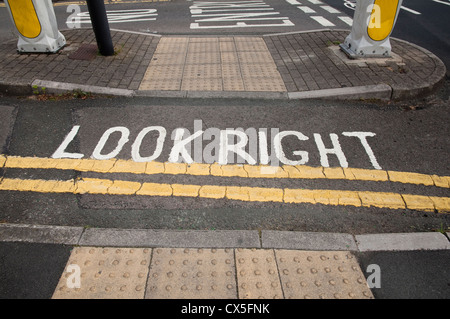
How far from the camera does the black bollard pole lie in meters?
5.66

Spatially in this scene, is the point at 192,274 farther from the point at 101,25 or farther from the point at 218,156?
the point at 101,25

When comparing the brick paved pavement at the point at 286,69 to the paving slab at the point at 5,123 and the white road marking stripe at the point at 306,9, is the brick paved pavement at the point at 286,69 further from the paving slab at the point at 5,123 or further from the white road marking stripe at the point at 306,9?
the white road marking stripe at the point at 306,9

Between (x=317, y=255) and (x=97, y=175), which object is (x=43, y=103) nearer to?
(x=97, y=175)

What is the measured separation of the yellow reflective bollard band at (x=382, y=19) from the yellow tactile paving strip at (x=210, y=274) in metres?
4.75

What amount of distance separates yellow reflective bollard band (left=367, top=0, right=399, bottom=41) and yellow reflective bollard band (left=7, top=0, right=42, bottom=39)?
628cm

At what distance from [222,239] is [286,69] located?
4163 mm

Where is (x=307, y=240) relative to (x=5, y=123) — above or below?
below

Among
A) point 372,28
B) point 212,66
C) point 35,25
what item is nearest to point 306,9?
point 372,28

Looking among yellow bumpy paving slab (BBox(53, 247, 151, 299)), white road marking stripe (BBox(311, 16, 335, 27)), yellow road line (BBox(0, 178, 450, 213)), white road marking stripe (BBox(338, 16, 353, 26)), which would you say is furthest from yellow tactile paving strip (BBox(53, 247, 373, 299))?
white road marking stripe (BBox(338, 16, 353, 26))

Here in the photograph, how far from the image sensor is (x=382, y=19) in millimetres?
5500

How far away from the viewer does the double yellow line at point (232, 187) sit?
A: 3.21 metres

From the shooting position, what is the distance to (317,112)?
4668mm
